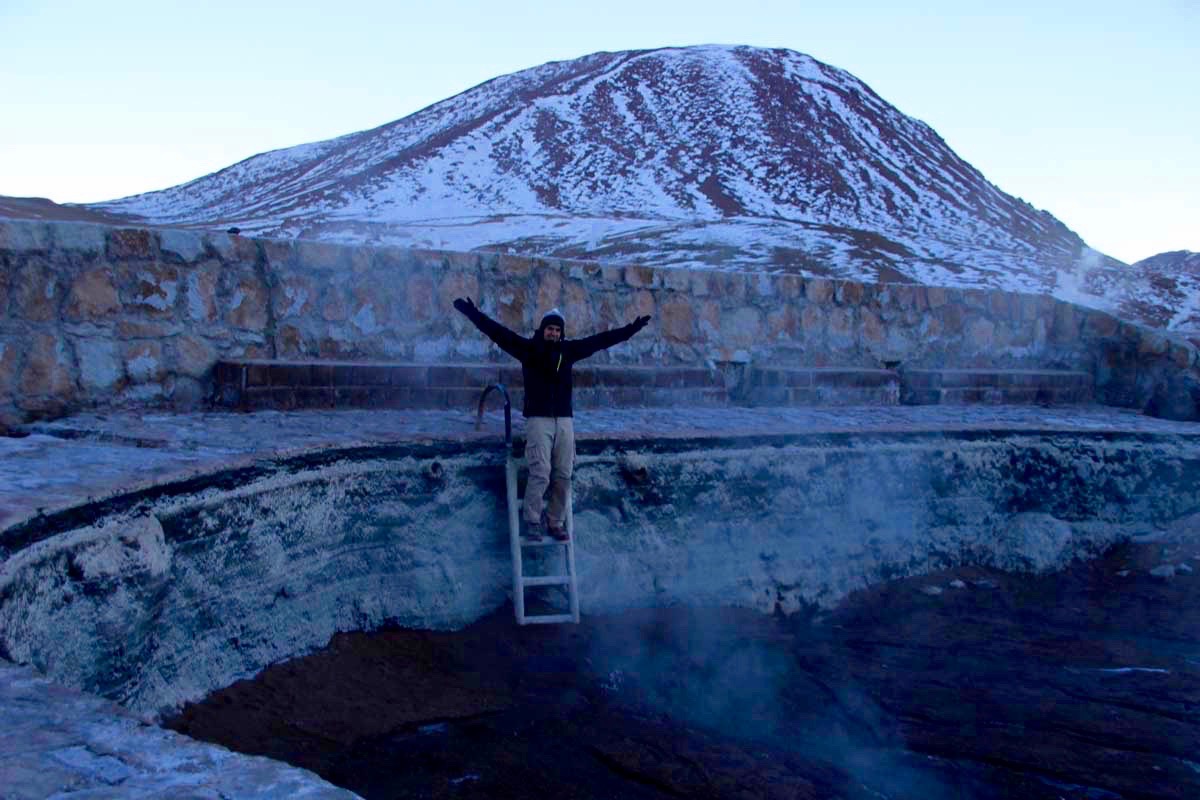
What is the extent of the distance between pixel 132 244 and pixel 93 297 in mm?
337

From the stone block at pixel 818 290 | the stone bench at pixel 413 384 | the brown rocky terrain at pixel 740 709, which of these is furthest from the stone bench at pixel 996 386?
the brown rocky terrain at pixel 740 709

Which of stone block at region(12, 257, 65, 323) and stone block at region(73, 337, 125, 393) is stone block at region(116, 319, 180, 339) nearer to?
stone block at region(73, 337, 125, 393)

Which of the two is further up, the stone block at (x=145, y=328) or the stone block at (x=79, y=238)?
the stone block at (x=79, y=238)

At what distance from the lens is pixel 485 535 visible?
5480 mm

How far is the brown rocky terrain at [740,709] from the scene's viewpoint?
3.89m

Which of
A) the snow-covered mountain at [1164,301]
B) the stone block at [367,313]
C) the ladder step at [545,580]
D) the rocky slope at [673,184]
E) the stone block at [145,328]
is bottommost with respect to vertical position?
the ladder step at [545,580]

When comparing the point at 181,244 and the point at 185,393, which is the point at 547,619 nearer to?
the point at 185,393

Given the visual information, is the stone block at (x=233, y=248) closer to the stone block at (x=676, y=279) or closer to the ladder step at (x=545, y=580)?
the ladder step at (x=545, y=580)

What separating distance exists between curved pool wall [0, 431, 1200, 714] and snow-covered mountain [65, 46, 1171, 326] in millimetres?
17087

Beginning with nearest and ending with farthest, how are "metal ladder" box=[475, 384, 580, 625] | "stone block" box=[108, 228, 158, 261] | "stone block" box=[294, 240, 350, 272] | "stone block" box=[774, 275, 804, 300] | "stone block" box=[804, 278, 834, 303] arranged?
"metal ladder" box=[475, 384, 580, 625] → "stone block" box=[108, 228, 158, 261] → "stone block" box=[294, 240, 350, 272] → "stone block" box=[774, 275, 804, 300] → "stone block" box=[804, 278, 834, 303]

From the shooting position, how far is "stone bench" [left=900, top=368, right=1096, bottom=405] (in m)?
9.19

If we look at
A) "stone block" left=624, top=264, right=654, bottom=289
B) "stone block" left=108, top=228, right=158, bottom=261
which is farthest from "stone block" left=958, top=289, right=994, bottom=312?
"stone block" left=108, top=228, right=158, bottom=261

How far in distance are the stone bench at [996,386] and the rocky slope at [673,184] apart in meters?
14.6

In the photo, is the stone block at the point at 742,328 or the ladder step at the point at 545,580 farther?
the stone block at the point at 742,328
